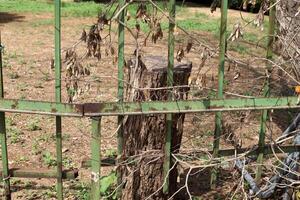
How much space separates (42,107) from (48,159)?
4.88 feet

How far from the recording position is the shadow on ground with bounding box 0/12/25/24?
12.0 m

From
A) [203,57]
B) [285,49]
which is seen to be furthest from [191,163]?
[285,49]

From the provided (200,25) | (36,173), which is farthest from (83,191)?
(200,25)

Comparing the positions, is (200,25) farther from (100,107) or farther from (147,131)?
(100,107)

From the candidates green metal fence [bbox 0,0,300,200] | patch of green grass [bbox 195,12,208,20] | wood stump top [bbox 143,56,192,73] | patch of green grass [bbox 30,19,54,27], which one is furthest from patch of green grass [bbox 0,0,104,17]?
green metal fence [bbox 0,0,300,200]

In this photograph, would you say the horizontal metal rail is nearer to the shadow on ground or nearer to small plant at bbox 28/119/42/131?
small plant at bbox 28/119/42/131

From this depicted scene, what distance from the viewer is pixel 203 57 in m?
2.85

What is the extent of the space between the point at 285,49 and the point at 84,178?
5.74 feet

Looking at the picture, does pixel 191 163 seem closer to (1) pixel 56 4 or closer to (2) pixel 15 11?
(1) pixel 56 4

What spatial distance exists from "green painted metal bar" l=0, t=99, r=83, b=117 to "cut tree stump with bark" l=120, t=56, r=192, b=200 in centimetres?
39

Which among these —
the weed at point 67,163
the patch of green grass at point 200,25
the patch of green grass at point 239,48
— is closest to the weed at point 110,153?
the weed at point 67,163

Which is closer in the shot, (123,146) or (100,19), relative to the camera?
(100,19)

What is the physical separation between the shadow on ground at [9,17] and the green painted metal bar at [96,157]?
9.59 metres

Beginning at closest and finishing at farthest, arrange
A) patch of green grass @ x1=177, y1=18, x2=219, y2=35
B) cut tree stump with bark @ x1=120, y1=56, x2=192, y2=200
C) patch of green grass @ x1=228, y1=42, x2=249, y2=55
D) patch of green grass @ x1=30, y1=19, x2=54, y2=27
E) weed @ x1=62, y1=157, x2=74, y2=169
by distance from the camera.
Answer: cut tree stump with bark @ x1=120, y1=56, x2=192, y2=200 < weed @ x1=62, y1=157, x2=74, y2=169 < patch of green grass @ x1=228, y1=42, x2=249, y2=55 < patch of green grass @ x1=30, y1=19, x2=54, y2=27 < patch of green grass @ x1=177, y1=18, x2=219, y2=35
